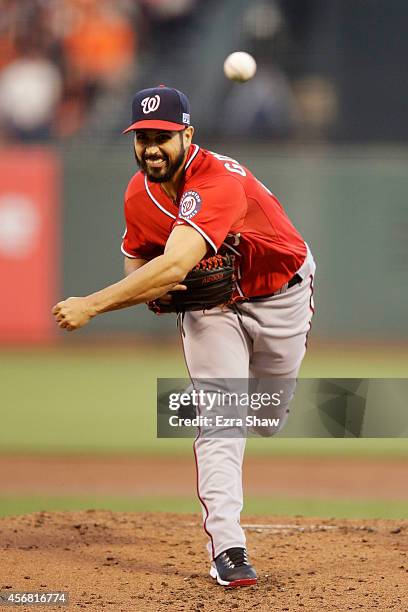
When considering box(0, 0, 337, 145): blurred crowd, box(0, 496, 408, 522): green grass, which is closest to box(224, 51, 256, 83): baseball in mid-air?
box(0, 496, 408, 522): green grass

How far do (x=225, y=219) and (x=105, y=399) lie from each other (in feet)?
19.7

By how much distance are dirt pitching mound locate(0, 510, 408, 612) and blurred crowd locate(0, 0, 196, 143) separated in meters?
8.05

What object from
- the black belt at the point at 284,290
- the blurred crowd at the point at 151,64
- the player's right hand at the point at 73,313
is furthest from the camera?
the blurred crowd at the point at 151,64

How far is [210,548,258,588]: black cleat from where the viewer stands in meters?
4.19

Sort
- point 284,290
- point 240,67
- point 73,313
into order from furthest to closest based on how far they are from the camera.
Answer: point 240,67 < point 284,290 < point 73,313

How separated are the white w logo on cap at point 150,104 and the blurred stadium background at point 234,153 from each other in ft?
26.8

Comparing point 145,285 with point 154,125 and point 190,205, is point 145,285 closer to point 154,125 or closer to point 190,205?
point 190,205

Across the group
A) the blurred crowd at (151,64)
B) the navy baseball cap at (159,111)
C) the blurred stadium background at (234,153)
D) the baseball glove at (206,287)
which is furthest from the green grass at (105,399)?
the navy baseball cap at (159,111)

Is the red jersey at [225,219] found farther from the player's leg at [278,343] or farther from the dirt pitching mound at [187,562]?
the dirt pitching mound at [187,562]

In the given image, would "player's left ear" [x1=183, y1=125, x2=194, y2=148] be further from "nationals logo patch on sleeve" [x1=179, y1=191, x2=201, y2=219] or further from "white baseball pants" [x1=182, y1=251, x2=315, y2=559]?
"white baseball pants" [x1=182, y1=251, x2=315, y2=559]

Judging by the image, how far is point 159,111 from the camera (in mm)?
4027

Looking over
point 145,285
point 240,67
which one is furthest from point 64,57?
point 145,285

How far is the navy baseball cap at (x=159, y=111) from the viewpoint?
158 inches

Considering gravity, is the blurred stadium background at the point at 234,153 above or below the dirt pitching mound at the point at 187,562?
above
